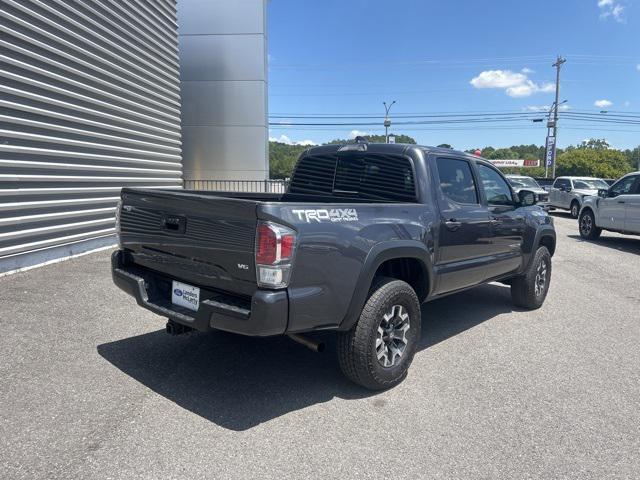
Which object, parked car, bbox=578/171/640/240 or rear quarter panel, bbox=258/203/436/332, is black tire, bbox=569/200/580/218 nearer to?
parked car, bbox=578/171/640/240

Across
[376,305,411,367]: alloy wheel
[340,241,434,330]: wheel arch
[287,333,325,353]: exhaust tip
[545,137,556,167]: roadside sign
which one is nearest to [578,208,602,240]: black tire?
[340,241,434,330]: wheel arch

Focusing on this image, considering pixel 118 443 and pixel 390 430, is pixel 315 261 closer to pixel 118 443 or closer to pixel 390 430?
pixel 390 430

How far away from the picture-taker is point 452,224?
4.28m

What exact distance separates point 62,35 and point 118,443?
7205mm

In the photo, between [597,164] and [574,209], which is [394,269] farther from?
[597,164]

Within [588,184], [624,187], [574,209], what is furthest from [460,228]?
[588,184]

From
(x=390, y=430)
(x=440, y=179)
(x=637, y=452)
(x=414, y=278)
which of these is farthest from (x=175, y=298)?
(x=637, y=452)

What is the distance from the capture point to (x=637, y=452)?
285cm

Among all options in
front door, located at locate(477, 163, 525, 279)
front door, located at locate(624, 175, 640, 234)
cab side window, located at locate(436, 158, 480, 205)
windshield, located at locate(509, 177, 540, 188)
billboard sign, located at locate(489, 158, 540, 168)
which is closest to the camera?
cab side window, located at locate(436, 158, 480, 205)

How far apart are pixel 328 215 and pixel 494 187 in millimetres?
2931

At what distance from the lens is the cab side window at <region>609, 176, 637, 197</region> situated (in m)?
11.3

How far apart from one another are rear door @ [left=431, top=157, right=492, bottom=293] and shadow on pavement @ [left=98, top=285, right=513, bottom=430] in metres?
0.76

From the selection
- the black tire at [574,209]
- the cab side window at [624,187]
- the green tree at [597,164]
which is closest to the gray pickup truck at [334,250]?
the cab side window at [624,187]

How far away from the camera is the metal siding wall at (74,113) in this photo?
652 cm
